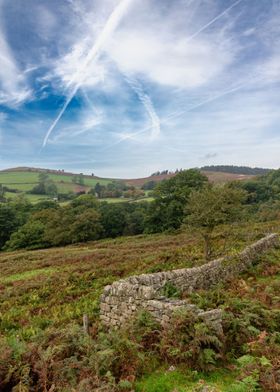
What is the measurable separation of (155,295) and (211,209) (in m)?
10.6

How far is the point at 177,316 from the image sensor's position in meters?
6.50

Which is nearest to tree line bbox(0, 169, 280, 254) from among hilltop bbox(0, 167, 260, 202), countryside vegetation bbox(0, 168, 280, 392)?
countryside vegetation bbox(0, 168, 280, 392)

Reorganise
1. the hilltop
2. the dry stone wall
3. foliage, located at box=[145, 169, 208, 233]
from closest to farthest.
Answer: the dry stone wall → foliage, located at box=[145, 169, 208, 233] → the hilltop

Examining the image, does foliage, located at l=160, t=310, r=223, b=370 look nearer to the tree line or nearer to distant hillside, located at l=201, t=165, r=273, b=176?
the tree line

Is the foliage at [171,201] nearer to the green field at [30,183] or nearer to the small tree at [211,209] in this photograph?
the small tree at [211,209]

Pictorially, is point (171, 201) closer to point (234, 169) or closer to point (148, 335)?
point (148, 335)

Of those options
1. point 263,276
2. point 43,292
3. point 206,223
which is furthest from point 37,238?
point 263,276

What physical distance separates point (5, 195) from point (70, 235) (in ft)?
193

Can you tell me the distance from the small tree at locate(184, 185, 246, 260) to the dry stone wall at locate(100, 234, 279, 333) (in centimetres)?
546

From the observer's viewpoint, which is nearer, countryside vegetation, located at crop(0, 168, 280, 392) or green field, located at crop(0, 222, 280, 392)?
countryside vegetation, located at crop(0, 168, 280, 392)

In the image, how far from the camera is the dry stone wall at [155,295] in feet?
23.5

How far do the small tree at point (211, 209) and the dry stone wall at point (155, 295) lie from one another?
5.46 m

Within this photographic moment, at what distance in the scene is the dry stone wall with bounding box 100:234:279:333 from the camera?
716 centimetres

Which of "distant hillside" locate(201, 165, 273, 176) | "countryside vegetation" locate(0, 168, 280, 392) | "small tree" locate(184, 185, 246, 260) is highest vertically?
"distant hillside" locate(201, 165, 273, 176)
